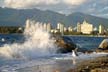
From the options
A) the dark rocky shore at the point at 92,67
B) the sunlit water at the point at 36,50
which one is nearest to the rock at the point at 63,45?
the sunlit water at the point at 36,50

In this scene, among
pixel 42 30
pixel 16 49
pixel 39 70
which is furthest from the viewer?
pixel 42 30

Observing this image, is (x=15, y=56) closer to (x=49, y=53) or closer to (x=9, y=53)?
(x=9, y=53)

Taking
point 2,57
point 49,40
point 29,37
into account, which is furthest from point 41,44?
point 2,57

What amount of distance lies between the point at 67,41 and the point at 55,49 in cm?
220

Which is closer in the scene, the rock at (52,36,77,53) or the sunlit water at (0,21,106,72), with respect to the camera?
Answer: the sunlit water at (0,21,106,72)

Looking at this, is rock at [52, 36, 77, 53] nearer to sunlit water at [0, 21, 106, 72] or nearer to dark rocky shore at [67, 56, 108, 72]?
sunlit water at [0, 21, 106, 72]

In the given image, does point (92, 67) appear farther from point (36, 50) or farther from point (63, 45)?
point (63, 45)

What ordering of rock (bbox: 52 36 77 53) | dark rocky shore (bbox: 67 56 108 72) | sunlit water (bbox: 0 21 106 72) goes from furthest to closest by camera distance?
1. rock (bbox: 52 36 77 53)
2. sunlit water (bbox: 0 21 106 72)
3. dark rocky shore (bbox: 67 56 108 72)

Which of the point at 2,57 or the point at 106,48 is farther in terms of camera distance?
the point at 106,48

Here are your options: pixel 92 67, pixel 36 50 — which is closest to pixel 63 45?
pixel 36 50

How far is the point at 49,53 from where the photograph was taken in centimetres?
4419

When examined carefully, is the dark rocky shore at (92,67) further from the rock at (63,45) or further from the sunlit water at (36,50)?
the rock at (63,45)

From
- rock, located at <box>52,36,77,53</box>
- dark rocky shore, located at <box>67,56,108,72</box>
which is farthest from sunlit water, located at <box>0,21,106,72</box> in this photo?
dark rocky shore, located at <box>67,56,108,72</box>

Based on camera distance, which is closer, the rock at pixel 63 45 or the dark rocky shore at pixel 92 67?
the dark rocky shore at pixel 92 67
